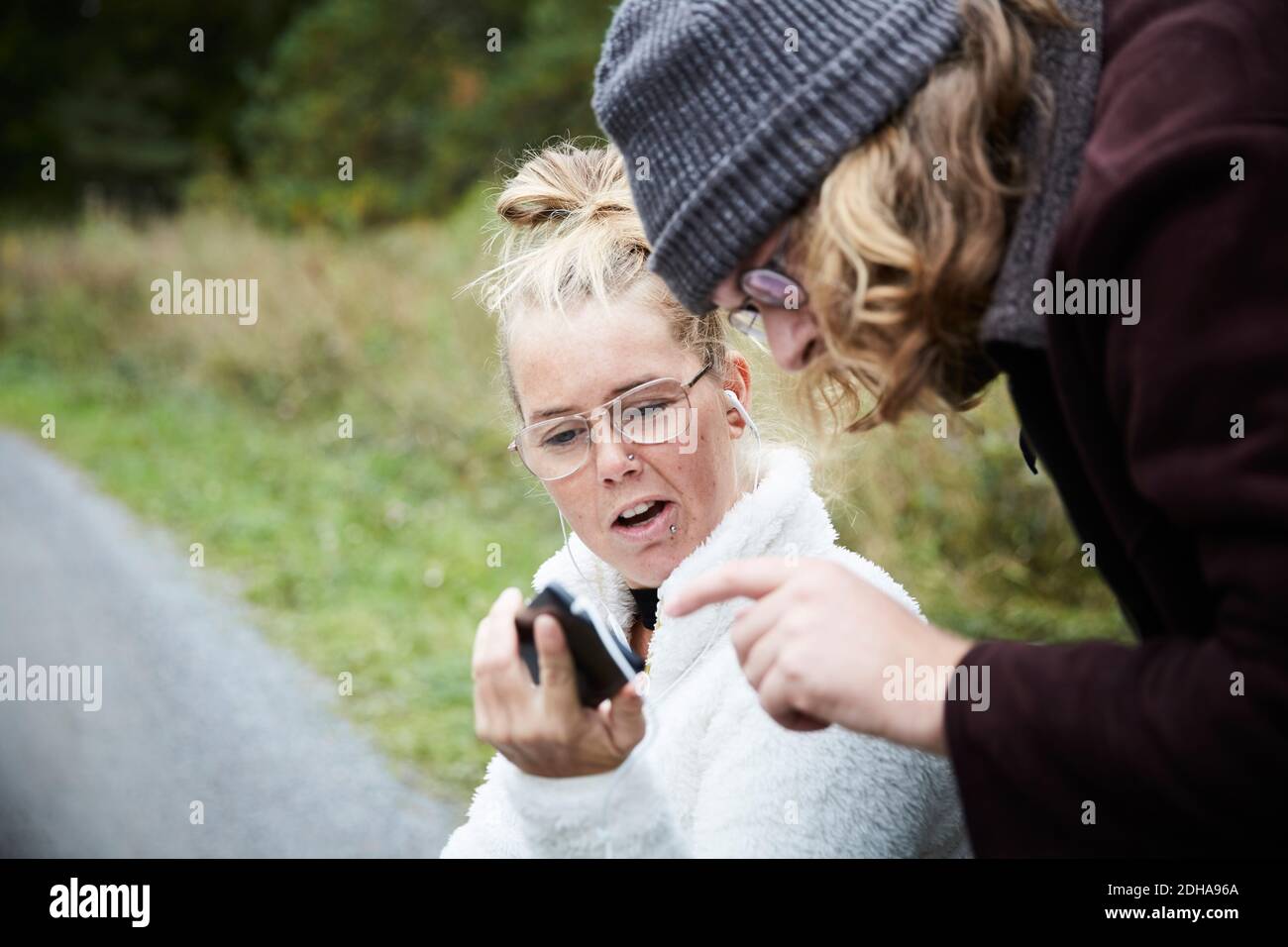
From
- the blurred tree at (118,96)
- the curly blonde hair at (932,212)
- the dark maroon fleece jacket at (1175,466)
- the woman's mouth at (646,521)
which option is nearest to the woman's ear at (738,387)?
the woman's mouth at (646,521)

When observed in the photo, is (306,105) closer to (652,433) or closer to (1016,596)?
(1016,596)

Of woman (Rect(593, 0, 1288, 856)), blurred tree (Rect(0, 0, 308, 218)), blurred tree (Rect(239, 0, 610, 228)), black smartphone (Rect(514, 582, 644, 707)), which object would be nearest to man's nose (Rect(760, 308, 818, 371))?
woman (Rect(593, 0, 1288, 856))

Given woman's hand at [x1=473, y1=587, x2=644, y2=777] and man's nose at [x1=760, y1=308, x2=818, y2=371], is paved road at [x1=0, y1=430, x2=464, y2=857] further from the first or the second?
man's nose at [x1=760, y1=308, x2=818, y2=371]

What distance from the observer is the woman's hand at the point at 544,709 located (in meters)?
1.68

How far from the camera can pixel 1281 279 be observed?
1.10 metres

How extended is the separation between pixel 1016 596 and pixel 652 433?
3985mm

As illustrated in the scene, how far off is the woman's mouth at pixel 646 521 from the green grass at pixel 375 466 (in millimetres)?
374

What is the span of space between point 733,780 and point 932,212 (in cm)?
104

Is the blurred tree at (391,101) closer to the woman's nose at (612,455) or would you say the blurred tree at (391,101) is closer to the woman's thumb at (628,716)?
the woman's nose at (612,455)

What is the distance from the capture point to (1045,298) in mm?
1289

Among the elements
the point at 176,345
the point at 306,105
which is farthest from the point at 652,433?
the point at 306,105

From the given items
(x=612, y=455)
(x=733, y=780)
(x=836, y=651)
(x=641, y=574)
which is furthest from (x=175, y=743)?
(x=836, y=651)

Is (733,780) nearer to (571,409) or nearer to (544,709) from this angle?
(544,709)

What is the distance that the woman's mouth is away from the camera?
2.43 metres
